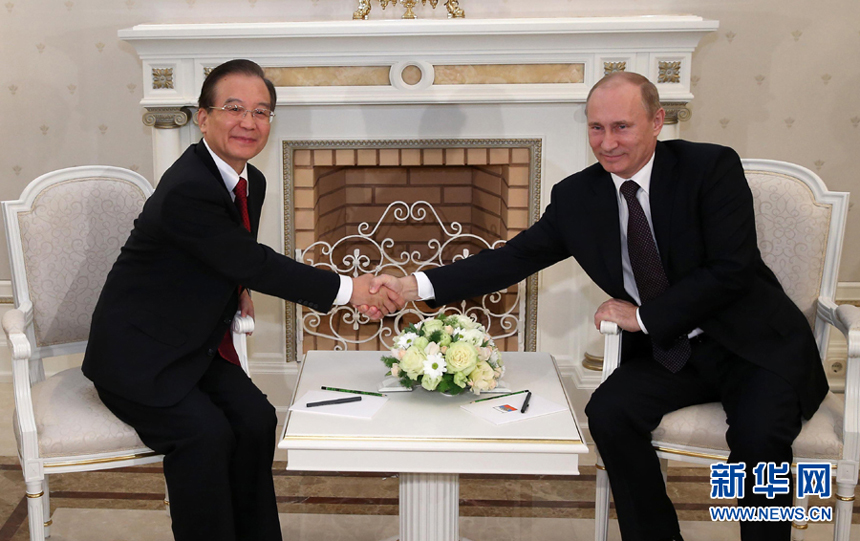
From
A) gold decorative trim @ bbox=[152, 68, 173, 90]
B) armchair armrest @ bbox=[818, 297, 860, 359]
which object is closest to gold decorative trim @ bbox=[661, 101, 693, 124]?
armchair armrest @ bbox=[818, 297, 860, 359]

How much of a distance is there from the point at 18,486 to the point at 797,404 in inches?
104

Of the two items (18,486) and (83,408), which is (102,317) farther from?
(18,486)

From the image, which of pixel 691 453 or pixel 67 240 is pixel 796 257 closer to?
pixel 691 453

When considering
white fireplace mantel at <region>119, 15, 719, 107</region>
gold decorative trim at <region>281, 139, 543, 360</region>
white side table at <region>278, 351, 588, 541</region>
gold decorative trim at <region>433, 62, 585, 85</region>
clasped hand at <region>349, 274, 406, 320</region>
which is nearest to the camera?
white side table at <region>278, 351, 588, 541</region>

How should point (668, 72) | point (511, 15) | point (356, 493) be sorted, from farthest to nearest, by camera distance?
point (511, 15), point (668, 72), point (356, 493)

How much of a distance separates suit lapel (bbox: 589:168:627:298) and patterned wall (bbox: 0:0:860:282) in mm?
1371

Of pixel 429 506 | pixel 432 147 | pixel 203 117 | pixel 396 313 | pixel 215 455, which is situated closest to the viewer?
pixel 215 455

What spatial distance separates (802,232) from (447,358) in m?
1.23

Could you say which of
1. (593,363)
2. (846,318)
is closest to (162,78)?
(593,363)

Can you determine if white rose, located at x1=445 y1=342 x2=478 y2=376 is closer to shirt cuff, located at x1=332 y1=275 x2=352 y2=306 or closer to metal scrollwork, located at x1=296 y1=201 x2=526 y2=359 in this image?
shirt cuff, located at x1=332 y1=275 x2=352 y2=306

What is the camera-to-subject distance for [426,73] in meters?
3.17

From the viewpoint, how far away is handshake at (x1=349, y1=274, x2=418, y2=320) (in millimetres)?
2510

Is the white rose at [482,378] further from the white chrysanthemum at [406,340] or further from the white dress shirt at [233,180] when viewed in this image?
the white dress shirt at [233,180]

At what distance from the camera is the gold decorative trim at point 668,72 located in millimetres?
3145
